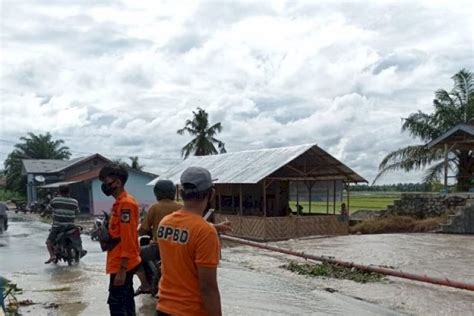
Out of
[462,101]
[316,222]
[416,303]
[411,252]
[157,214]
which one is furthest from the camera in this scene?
[462,101]

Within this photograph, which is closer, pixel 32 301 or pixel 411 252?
pixel 32 301

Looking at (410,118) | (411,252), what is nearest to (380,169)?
(410,118)

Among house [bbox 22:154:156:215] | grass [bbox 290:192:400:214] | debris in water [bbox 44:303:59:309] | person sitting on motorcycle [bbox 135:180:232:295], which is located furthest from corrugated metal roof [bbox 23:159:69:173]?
person sitting on motorcycle [bbox 135:180:232:295]

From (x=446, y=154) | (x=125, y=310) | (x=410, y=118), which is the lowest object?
(x=125, y=310)

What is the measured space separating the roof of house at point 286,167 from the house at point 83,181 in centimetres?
1253

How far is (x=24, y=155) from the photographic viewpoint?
60875 mm

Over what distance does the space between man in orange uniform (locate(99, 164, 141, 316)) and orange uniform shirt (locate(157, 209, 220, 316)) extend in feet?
6.14

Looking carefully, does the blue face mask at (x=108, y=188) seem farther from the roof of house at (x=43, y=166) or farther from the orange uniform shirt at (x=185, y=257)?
the roof of house at (x=43, y=166)

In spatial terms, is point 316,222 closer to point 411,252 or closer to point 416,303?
point 411,252

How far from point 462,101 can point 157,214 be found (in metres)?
26.1

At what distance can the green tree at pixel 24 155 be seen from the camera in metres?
60.2

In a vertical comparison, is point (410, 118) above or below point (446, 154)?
above

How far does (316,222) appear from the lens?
22891 millimetres

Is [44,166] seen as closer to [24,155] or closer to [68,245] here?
[24,155]
